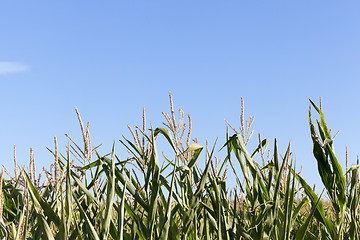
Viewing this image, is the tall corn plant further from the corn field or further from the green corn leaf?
the green corn leaf

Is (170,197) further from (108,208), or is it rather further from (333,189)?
(333,189)

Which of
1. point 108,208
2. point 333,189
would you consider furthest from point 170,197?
point 333,189

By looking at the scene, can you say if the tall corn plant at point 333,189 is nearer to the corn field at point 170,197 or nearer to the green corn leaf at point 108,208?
the corn field at point 170,197

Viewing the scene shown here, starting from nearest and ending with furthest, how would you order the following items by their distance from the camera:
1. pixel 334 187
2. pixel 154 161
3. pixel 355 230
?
pixel 154 161, pixel 355 230, pixel 334 187

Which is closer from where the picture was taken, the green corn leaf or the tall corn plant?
the green corn leaf

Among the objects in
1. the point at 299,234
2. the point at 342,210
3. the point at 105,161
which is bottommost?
the point at 299,234

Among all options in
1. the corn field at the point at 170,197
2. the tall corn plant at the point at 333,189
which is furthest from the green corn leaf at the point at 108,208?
the tall corn plant at the point at 333,189

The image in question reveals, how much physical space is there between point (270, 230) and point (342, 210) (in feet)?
2.03

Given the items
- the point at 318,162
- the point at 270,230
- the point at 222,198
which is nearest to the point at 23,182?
the point at 222,198

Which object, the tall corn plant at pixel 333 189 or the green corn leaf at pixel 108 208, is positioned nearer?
the green corn leaf at pixel 108 208

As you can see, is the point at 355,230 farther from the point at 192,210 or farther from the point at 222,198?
the point at 192,210

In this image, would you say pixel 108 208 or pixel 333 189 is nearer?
pixel 108 208

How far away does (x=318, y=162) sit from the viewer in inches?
85.0

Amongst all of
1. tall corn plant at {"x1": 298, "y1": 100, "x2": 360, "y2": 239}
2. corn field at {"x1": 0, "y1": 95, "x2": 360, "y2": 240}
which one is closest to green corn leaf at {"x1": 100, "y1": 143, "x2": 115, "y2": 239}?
corn field at {"x1": 0, "y1": 95, "x2": 360, "y2": 240}
